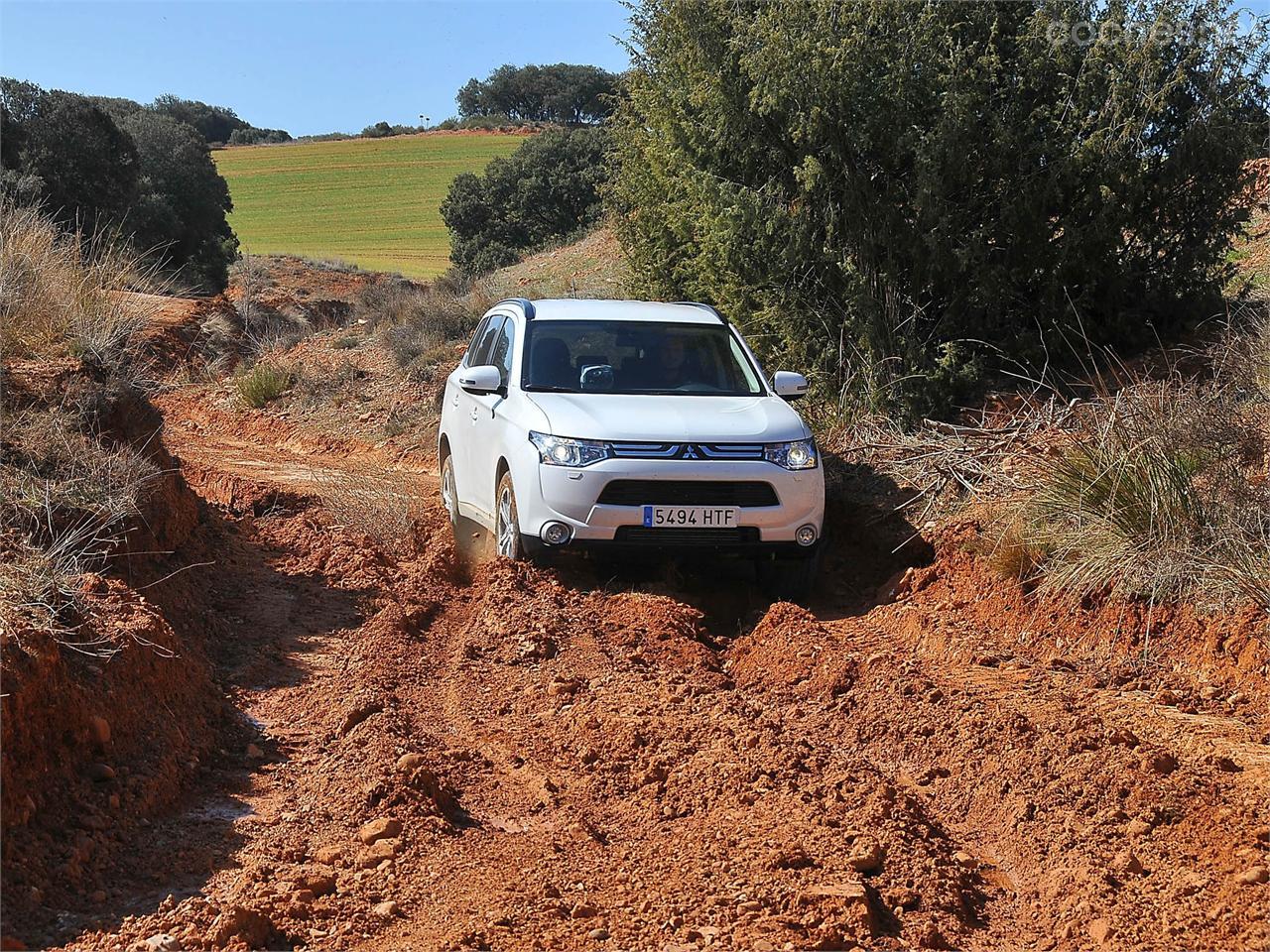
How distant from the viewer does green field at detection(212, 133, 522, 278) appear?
2280 inches

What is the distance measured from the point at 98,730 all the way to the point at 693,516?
153 inches

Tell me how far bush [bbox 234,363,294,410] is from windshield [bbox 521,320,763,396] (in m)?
11.4

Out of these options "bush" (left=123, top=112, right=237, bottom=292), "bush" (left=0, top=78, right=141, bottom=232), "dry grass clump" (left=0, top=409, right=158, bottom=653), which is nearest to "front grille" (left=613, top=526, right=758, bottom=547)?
"dry grass clump" (left=0, top=409, right=158, bottom=653)

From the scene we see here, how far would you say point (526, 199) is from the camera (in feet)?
141

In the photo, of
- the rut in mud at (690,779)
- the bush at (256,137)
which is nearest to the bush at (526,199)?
the rut in mud at (690,779)

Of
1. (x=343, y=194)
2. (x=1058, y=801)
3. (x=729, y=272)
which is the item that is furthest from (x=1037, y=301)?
(x=343, y=194)

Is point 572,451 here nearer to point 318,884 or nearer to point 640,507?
point 640,507

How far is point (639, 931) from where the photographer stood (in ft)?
13.2

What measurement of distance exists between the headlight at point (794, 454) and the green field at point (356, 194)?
39.9m

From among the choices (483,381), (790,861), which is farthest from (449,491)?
(790,861)

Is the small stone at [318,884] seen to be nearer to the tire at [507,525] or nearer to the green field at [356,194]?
the tire at [507,525]

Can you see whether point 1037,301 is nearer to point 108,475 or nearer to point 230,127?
point 108,475

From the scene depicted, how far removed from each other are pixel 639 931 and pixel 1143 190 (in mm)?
9432

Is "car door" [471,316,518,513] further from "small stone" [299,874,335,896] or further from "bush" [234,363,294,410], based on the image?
"bush" [234,363,294,410]
